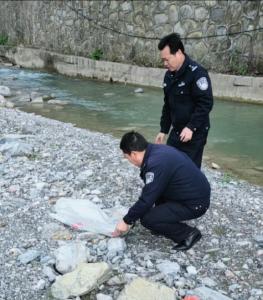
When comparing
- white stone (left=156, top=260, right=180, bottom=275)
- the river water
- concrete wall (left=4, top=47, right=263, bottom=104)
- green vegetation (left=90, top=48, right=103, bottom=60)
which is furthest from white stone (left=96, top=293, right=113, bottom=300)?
green vegetation (left=90, top=48, right=103, bottom=60)

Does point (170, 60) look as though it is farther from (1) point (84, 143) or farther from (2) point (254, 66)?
(2) point (254, 66)

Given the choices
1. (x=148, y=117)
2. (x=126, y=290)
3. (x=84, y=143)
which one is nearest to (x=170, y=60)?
(x=126, y=290)

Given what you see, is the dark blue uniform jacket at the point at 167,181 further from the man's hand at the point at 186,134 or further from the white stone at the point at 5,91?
the white stone at the point at 5,91

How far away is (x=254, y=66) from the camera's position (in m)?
12.4

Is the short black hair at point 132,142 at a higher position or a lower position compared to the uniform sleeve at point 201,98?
lower

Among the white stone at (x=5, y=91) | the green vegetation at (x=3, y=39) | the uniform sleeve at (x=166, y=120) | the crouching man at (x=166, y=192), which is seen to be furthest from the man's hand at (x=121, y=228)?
the green vegetation at (x=3, y=39)

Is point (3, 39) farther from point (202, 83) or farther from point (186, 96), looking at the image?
point (202, 83)

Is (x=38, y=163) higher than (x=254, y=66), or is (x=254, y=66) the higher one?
(x=254, y=66)

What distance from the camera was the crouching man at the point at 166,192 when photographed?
367 centimetres

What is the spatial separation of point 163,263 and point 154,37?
11.4m

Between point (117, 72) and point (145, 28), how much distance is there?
154cm

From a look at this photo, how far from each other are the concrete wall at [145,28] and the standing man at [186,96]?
8.44m

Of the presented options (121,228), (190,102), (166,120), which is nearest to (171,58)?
(190,102)

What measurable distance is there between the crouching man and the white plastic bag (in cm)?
25
